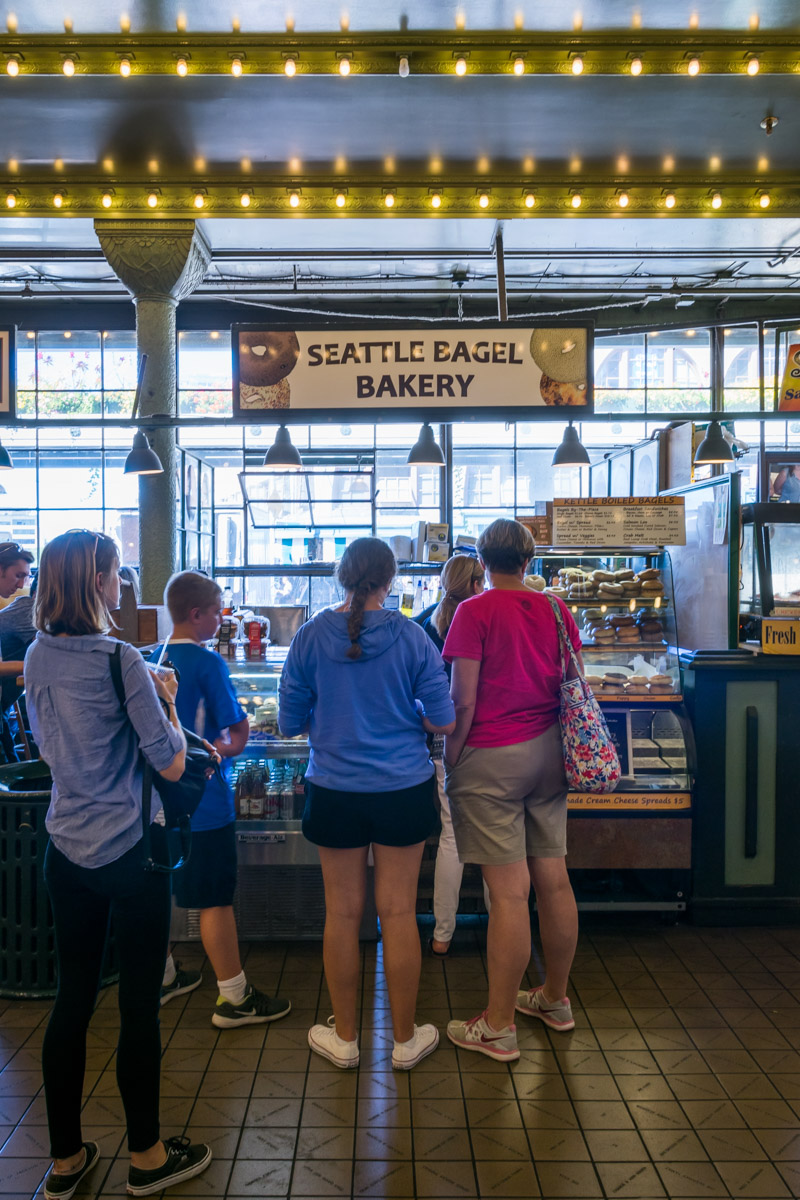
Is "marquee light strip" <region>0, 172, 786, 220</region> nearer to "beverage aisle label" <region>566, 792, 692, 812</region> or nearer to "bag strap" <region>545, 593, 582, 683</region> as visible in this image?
"bag strap" <region>545, 593, 582, 683</region>

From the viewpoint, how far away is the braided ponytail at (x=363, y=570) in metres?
2.67

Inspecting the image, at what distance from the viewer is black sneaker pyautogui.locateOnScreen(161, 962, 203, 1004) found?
3.23 m

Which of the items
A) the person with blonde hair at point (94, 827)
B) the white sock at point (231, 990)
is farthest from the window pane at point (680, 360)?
the person with blonde hair at point (94, 827)

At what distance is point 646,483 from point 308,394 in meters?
7.32

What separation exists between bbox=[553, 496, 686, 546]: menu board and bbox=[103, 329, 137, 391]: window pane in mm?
10077

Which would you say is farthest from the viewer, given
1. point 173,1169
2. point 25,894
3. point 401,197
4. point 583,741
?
point 401,197

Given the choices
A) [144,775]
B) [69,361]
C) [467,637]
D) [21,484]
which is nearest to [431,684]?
[467,637]

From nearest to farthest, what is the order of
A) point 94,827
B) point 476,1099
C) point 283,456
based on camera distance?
point 94,827
point 476,1099
point 283,456

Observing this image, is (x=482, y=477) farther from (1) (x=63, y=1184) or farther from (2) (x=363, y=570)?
(1) (x=63, y=1184)

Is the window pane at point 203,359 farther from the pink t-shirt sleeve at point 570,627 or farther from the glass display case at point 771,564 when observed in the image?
the pink t-shirt sleeve at point 570,627

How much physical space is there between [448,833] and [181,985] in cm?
119

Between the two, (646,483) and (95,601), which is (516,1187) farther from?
(646,483)

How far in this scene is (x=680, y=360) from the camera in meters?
13.2

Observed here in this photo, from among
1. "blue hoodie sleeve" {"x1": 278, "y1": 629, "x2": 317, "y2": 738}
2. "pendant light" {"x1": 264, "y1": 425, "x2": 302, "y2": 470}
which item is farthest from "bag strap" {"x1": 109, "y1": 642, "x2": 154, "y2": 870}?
"pendant light" {"x1": 264, "y1": 425, "x2": 302, "y2": 470}
